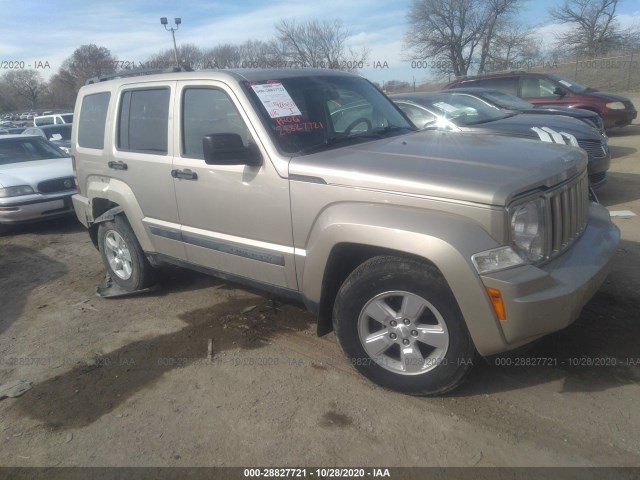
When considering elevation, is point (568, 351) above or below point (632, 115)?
below

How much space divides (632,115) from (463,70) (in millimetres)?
29959

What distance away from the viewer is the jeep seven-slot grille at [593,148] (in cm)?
688

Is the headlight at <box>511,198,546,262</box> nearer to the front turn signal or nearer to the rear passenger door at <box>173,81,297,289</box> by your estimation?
the front turn signal

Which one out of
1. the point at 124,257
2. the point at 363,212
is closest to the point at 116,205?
the point at 124,257

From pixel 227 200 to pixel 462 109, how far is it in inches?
217

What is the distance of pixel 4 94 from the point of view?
152ft

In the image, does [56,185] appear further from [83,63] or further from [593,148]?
[83,63]

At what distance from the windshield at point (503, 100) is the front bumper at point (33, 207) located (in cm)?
721

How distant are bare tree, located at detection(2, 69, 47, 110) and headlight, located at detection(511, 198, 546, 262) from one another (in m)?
46.4

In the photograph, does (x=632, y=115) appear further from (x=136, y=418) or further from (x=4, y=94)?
(x=4, y=94)

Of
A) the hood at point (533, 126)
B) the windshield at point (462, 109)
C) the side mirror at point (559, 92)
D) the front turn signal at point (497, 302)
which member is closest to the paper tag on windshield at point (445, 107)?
the windshield at point (462, 109)

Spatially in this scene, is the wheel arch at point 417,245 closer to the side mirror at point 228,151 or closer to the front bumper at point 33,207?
the side mirror at point 228,151

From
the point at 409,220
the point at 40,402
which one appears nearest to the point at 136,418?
the point at 40,402

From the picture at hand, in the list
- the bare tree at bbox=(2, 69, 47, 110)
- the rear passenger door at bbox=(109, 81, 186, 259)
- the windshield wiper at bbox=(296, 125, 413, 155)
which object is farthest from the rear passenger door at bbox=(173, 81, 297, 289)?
the bare tree at bbox=(2, 69, 47, 110)
